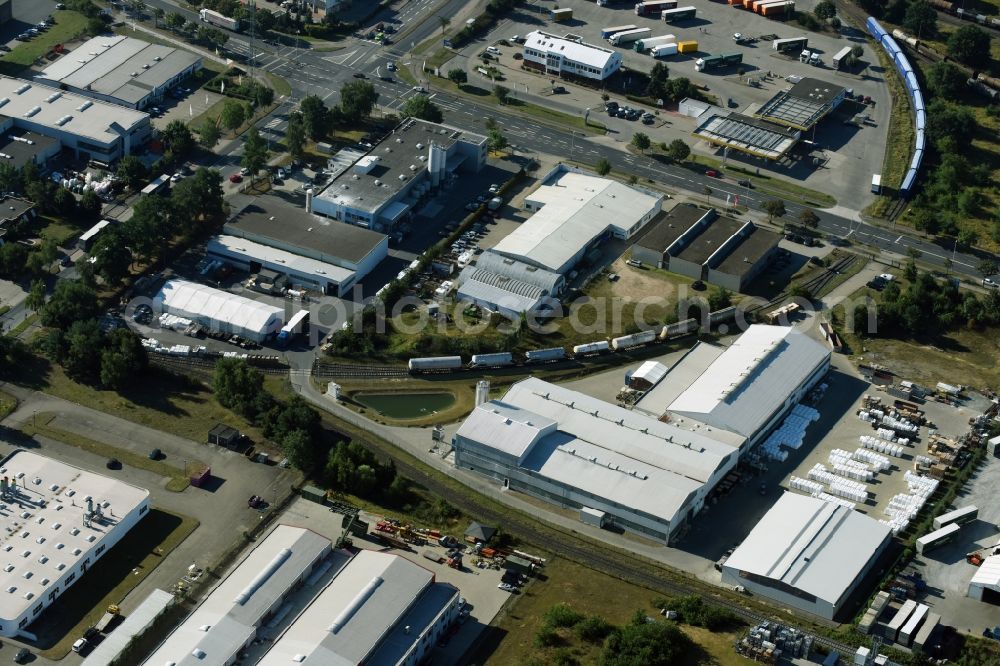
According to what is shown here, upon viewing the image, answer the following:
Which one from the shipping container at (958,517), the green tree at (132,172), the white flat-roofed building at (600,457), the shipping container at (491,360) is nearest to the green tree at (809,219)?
the white flat-roofed building at (600,457)

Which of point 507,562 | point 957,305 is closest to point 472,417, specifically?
point 507,562

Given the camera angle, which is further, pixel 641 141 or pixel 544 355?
pixel 641 141

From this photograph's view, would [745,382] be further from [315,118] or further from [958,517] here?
[315,118]

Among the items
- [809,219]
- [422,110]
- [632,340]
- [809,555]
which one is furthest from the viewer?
[422,110]

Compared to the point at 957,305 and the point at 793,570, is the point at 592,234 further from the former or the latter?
the point at 793,570

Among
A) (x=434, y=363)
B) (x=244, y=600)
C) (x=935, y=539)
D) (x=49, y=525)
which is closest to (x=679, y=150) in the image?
(x=434, y=363)

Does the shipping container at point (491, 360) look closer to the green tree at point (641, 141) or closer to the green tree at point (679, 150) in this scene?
the green tree at point (679, 150)
